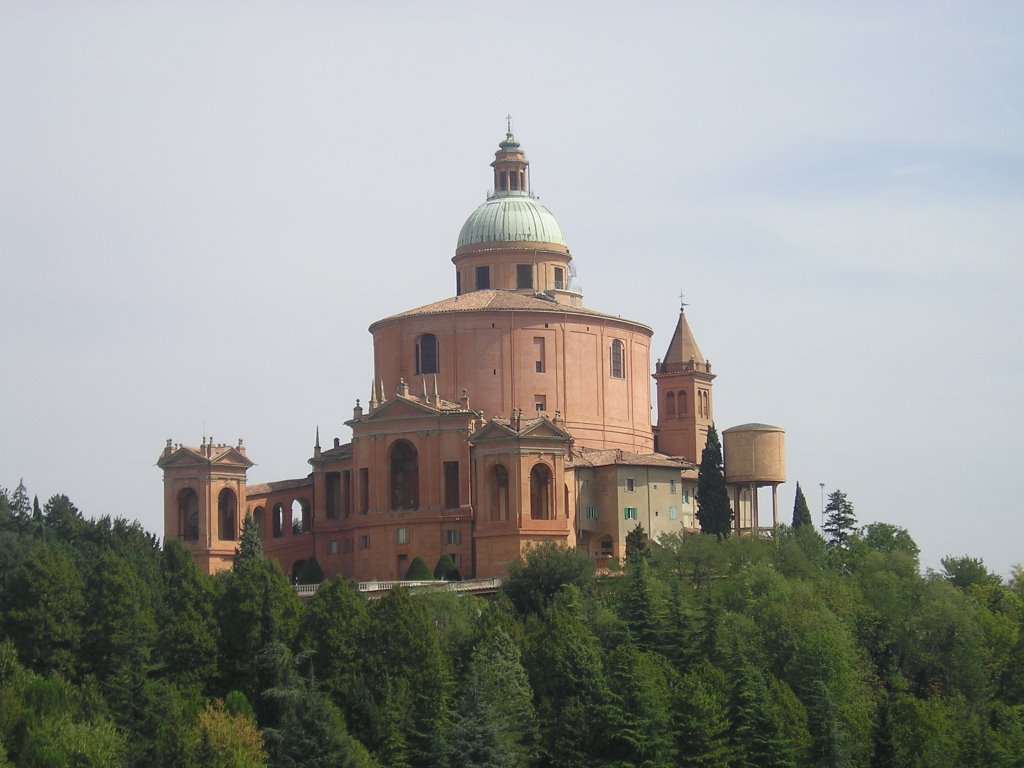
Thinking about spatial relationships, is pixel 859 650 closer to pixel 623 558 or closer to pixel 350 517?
pixel 623 558

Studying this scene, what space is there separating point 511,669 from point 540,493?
1967cm

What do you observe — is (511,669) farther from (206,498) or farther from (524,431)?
(206,498)

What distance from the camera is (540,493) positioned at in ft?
324

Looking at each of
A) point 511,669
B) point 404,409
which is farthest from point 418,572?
point 511,669

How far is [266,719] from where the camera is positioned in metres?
78.8

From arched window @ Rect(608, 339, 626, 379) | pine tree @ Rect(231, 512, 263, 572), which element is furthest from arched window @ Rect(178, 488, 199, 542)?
arched window @ Rect(608, 339, 626, 379)

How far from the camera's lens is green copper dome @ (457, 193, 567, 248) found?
10931 cm

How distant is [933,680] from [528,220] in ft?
97.7

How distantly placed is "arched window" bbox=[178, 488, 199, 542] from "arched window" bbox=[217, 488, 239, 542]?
94 cm

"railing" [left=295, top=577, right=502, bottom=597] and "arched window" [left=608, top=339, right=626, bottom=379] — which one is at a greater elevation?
"arched window" [left=608, top=339, right=626, bottom=379]

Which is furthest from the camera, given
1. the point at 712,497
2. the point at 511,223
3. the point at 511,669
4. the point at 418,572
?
the point at 511,223

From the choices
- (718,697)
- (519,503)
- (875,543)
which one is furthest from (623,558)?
(718,697)

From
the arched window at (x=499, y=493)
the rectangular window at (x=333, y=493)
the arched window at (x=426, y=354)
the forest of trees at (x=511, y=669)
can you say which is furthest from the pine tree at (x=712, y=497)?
the rectangular window at (x=333, y=493)

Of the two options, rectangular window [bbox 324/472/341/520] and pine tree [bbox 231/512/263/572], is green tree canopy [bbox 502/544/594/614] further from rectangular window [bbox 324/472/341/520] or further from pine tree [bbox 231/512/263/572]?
rectangular window [bbox 324/472/341/520]
